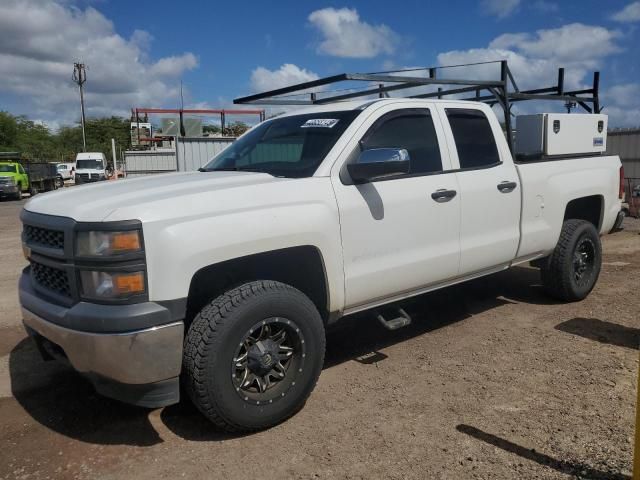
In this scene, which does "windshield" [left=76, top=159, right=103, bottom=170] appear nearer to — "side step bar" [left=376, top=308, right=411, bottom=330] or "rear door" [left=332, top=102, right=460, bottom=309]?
"rear door" [left=332, top=102, right=460, bottom=309]

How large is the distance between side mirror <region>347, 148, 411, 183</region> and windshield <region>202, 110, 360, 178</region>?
Answer: 0.96 feet

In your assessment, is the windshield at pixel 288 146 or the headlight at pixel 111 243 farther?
the windshield at pixel 288 146

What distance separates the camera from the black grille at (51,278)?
9.98 ft

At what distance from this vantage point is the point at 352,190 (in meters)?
3.65

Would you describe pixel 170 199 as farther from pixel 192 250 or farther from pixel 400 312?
pixel 400 312

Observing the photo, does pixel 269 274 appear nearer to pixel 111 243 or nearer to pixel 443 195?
pixel 111 243

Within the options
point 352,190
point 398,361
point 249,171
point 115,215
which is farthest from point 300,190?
point 398,361

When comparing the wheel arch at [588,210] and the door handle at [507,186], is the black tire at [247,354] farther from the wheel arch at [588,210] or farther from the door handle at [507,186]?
the wheel arch at [588,210]

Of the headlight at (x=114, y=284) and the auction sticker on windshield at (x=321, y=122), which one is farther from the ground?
the auction sticker on windshield at (x=321, y=122)

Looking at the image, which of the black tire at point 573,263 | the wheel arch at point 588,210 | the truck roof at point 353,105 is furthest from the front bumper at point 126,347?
the wheel arch at point 588,210

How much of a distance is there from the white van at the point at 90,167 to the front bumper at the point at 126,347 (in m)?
34.0

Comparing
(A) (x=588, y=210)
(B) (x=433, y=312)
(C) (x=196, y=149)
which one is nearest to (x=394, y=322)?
(B) (x=433, y=312)

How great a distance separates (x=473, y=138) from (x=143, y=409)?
326cm

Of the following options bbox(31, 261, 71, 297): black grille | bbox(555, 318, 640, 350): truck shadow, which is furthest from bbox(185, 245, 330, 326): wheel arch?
bbox(555, 318, 640, 350): truck shadow
